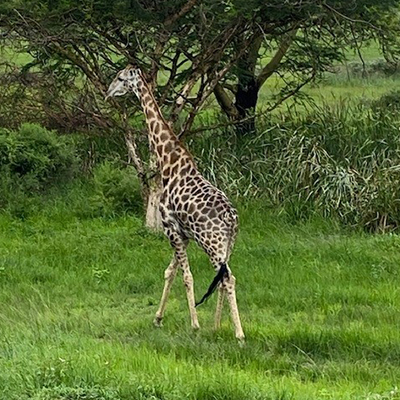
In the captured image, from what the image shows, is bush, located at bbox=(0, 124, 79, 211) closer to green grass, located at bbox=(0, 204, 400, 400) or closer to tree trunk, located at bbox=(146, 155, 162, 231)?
green grass, located at bbox=(0, 204, 400, 400)

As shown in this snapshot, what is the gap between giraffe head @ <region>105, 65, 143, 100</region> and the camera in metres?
10.2

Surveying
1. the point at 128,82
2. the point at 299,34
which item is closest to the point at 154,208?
the point at 128,82

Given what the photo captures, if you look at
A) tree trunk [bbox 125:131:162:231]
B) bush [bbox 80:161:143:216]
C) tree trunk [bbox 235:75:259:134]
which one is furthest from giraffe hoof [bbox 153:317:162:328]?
tree trunk [bbox 235:75:259:134]

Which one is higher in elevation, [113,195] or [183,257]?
[183,257]

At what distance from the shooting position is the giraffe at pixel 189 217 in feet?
27.6

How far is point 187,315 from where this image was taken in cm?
912

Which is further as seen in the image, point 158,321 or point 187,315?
point 187,315

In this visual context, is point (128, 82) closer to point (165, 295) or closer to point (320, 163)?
point (165, 295)

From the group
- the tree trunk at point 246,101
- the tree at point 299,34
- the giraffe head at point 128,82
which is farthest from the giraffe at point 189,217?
the tree trunk at point 246,101

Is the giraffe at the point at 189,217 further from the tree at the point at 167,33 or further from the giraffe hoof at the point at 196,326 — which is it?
the tree at the point at 167,33

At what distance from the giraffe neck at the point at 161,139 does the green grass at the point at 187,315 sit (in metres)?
1.47

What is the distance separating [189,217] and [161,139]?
1215 mm

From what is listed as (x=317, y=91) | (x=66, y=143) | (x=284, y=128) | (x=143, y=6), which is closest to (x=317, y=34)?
(x=284, y=128)

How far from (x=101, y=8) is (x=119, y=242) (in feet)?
10.1
